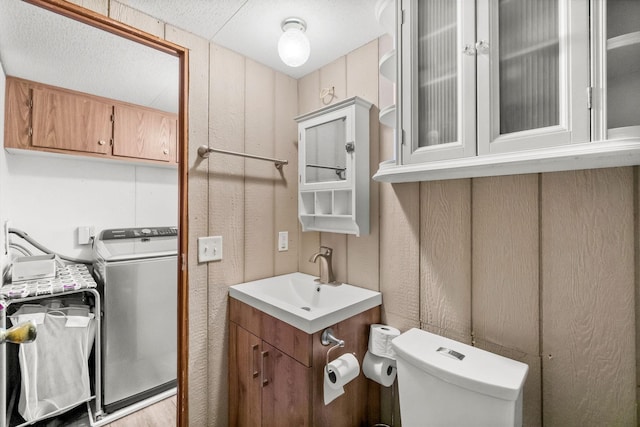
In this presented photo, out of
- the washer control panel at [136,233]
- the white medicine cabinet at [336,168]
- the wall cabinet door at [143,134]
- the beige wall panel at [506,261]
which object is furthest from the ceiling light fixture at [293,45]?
the washer control panel at [136,233]

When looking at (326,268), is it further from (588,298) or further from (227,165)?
(588,298)

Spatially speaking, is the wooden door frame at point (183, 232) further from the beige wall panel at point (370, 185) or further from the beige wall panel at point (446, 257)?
the beige wall panel at point (446, 257)

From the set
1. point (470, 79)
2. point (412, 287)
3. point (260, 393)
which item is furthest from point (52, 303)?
point (470, 79)

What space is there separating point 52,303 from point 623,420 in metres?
2.73

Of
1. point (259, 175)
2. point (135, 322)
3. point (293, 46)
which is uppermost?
point (293, 46)

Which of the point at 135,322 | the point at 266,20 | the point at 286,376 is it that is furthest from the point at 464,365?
the point at 135,322

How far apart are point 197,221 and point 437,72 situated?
124 cm

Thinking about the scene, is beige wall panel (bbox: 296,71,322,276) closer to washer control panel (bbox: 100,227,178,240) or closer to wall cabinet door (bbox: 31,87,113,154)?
washer control panel (bbox: 100,227,178,240)

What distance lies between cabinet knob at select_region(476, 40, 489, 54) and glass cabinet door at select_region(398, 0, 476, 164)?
21 millimetres

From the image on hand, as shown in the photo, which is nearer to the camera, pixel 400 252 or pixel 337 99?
pixel 400 252

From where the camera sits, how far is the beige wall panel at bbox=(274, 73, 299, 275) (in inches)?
68.4

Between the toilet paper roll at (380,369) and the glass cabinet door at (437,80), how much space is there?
86cm

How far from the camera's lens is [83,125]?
6.40ft

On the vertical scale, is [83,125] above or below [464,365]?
above
